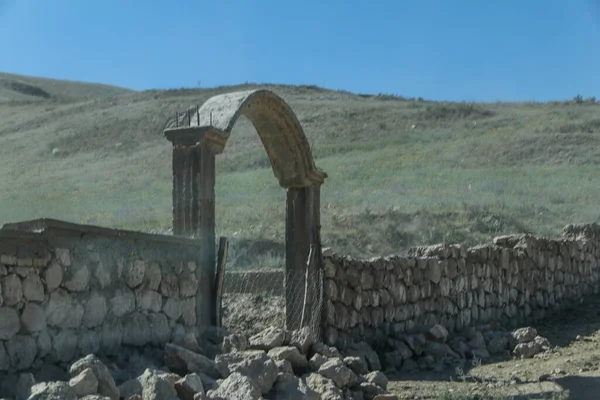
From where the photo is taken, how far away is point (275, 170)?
1023 cm

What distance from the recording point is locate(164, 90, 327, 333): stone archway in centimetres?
821

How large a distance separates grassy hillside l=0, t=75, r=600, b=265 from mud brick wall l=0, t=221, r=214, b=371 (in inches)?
401

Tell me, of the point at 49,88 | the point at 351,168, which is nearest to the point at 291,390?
the point at 351,168

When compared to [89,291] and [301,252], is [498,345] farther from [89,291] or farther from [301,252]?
[89,291]

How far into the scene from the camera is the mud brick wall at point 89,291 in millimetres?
5809

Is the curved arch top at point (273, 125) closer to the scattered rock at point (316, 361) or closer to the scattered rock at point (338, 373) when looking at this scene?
the scattered rock at point (316, 361)

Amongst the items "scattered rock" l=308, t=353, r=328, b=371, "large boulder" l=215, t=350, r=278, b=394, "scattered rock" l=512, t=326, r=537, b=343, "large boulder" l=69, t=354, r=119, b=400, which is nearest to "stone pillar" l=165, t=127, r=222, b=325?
"scattered rock" l=308, t=353, r=328, b=371

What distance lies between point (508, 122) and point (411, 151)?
31.4 feet

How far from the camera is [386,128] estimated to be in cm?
4581

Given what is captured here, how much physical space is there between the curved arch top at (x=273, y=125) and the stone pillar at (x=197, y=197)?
22 cm

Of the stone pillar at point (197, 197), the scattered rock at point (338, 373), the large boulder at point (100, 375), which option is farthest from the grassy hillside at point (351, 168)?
the large boulder at point (100, 375)

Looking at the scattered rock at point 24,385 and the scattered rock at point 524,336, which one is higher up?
the scattered rock at point 24,385

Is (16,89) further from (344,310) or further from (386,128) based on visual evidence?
(344,310)

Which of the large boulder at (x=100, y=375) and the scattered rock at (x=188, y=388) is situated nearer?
the large boulder at (x=100, y=375)
